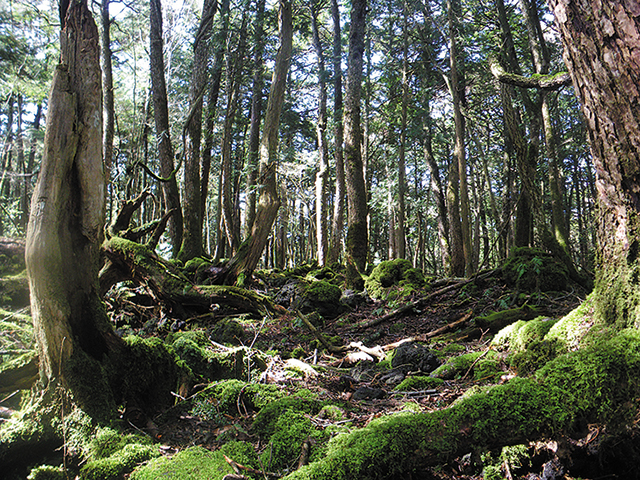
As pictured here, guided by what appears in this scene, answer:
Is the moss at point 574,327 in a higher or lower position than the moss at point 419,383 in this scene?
higher

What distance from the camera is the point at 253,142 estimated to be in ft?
47.5

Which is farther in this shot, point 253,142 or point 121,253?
point 253,142

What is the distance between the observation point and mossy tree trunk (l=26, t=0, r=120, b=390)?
8.91 feet

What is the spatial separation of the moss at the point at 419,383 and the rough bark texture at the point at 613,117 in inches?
57.9

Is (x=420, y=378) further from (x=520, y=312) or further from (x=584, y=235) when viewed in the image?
(x=584, y=235)

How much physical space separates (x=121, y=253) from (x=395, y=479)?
6136 millimetres

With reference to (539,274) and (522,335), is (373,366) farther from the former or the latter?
(539,274)

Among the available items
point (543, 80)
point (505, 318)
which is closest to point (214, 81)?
point (543, 80)

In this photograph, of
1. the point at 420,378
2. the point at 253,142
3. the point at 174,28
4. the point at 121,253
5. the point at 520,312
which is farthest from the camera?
the point at 174,28

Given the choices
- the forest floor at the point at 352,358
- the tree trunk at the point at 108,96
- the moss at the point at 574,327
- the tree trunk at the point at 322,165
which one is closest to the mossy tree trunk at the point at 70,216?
the forest floor at the point at 352,358

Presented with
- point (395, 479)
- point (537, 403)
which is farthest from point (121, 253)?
point (537, 403)

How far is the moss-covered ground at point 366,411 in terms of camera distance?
1879 millimetres

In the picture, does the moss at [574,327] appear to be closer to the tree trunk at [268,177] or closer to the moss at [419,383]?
the moss at [419,383]

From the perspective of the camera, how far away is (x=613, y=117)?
2.36m
